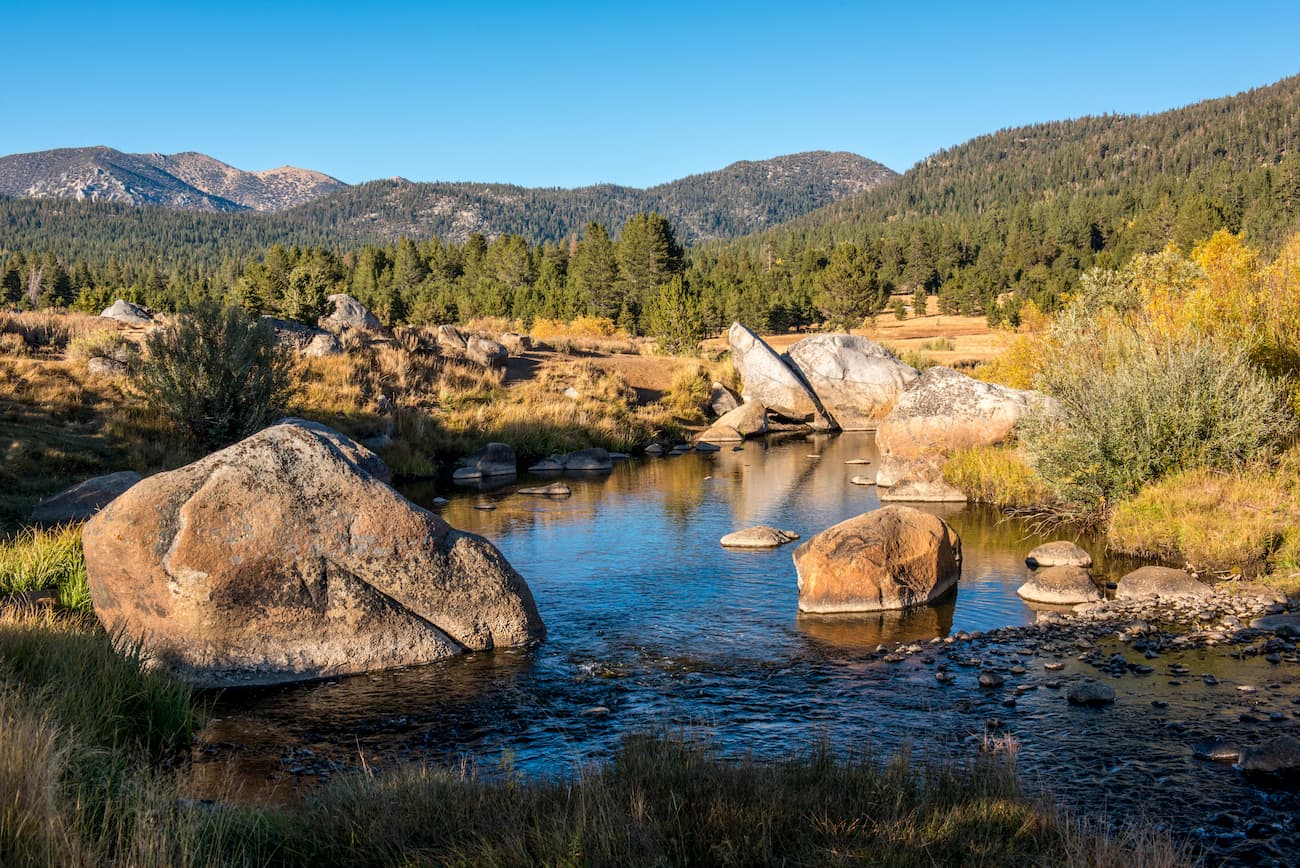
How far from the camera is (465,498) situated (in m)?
20.5

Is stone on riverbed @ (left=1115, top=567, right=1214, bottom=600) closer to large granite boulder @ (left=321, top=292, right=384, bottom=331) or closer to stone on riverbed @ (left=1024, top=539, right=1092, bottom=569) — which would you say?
stone on riverbed @ (left=1024, top=539, right=1092, bottom=569)

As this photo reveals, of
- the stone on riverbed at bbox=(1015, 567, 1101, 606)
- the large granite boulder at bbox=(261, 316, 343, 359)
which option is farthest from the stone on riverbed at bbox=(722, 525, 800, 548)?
the large granite boulder at bbox=(261, 316, 343, 359)

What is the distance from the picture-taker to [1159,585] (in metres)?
11.8

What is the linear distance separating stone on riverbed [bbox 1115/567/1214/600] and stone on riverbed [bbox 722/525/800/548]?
543 centimetres

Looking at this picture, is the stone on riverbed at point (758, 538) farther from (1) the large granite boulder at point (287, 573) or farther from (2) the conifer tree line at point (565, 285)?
(2) the conifer tree line at point (565, 285)

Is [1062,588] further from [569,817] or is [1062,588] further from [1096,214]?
[1096,214]

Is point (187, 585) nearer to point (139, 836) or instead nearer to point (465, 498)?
point (139, 836)

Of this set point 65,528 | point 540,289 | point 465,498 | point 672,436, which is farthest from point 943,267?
point 65,528

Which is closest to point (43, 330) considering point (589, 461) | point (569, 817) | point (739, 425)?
point (589, 461)

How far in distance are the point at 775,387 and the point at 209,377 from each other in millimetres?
21613

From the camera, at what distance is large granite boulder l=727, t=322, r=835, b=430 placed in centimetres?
3481

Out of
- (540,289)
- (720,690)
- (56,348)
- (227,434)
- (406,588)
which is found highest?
(540,289)

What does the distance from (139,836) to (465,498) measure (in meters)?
16.7

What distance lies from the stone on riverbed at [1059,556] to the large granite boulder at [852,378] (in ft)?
68.5
